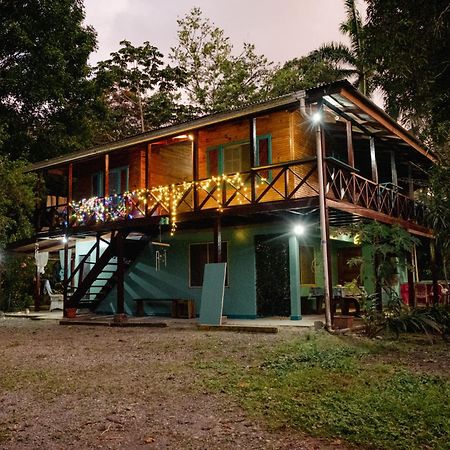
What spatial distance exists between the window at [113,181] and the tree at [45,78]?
334cm

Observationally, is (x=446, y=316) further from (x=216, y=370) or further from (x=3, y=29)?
(x=3, y=29)

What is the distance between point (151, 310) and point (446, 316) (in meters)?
8.85

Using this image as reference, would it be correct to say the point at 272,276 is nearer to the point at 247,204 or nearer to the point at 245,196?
the point at 247,204

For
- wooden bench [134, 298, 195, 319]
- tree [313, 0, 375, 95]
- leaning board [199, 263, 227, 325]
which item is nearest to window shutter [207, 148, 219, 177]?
wooden bench [134, 298, 195, 319]

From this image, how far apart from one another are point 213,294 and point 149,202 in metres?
4.43

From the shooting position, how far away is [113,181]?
17.5 m

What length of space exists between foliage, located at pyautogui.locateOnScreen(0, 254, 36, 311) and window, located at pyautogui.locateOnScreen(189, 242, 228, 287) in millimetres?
8053

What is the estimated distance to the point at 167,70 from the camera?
2884cm

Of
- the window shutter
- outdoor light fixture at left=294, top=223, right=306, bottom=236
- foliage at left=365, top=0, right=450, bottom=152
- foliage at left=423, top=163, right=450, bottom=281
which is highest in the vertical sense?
the window shutter

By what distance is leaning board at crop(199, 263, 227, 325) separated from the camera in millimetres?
11359

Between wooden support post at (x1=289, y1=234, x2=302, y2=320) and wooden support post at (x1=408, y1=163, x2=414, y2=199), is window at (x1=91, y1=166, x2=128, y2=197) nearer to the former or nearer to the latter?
wooden support post at (x1=289, y1=234, x2=302, y2=320)

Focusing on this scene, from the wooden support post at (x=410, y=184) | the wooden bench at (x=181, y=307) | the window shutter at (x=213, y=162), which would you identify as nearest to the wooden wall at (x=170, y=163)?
the window shutter at (x=213, y=162)

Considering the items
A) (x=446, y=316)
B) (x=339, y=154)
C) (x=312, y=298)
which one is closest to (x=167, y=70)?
(x=339, y=154)

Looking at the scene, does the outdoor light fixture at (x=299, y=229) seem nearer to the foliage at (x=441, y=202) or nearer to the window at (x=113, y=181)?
the foliage at (x=441, y=202)
